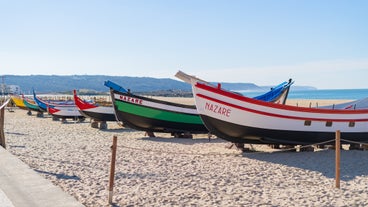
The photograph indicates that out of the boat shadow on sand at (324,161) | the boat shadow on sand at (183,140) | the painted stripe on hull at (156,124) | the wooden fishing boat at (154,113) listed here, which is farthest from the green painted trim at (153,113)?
the boat shadow on sand at (324,161)

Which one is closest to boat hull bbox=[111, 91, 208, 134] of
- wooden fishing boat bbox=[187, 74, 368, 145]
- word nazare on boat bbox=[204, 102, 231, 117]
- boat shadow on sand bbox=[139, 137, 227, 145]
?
boat shadow on sand bbox=[139, 137, 227, 145]

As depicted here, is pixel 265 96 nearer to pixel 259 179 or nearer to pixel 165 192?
pixel 259 179

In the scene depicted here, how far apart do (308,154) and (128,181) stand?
17.9 feet

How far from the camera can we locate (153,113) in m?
15.4

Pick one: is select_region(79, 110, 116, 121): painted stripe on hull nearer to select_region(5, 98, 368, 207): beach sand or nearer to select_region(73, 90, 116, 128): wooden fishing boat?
select_region(73, 90, 116, 128): wooden fishing boat

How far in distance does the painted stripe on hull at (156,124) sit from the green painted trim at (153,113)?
0.38 ft

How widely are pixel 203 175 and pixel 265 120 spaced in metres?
3.17

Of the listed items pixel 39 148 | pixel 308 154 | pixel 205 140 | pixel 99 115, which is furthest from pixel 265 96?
pixel 99 115

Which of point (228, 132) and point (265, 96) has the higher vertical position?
point (265, 96)

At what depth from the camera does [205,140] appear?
1516 centimetres

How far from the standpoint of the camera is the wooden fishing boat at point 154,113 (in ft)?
50.4

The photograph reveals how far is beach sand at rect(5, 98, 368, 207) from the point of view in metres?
→ 6.45

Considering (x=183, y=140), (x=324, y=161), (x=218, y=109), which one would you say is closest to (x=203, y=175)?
(x=218, y=109)

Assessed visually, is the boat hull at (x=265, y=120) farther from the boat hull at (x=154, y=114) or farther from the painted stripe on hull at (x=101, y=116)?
the painted stripe on hull at (x=101, y=116)
